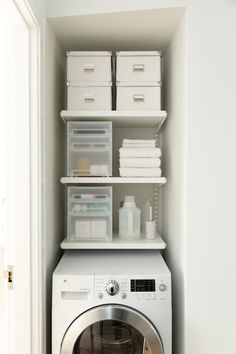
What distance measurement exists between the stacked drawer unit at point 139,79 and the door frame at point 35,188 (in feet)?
1.75

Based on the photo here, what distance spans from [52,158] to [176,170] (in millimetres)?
720

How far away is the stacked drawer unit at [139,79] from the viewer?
6.03ft

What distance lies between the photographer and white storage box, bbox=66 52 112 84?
1.84 metres

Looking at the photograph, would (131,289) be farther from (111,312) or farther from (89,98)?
(89,98)

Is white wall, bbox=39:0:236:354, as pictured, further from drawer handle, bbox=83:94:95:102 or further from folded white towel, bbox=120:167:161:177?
drawer handle, bbox=83:94:95:102

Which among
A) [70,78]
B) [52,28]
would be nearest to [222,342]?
[70,78]

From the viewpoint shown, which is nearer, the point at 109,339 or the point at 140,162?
the point at 109,339

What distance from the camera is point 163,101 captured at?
7.16 ft

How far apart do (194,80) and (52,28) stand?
86 cm

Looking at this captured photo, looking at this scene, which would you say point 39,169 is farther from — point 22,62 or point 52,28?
point 52,28

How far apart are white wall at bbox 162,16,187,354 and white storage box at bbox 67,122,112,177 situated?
39cm

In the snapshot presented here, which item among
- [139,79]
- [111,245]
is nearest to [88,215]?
[111,245]

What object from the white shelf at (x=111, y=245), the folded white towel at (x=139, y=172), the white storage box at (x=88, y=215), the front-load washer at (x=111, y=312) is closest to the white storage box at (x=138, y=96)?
the folded white towel at (x=139, y=172)

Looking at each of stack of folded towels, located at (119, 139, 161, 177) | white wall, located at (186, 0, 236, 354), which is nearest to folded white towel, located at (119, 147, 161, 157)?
stack of folded towels, located at (119, 139, 161, 177)
